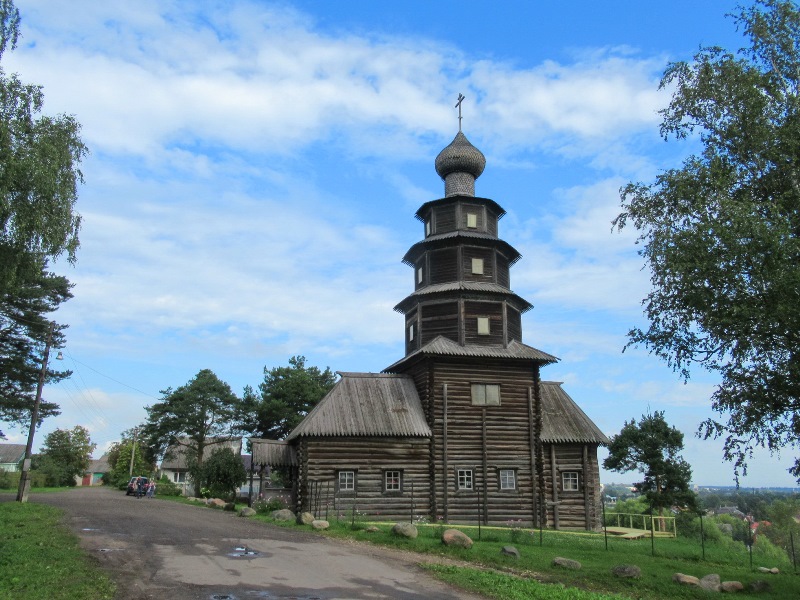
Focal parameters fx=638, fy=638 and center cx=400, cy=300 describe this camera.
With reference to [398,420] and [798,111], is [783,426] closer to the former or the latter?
[798,111]

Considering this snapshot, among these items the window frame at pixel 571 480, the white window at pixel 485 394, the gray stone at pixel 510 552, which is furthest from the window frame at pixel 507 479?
the gray stone at pixel 510 552

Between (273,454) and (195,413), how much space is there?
25885 mm

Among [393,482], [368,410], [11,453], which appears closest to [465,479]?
[393,482]

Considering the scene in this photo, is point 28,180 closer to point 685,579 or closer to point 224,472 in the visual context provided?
point 685,579

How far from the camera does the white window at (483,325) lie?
32.1 meters

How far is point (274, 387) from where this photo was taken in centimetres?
5631

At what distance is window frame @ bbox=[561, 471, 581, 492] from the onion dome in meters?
15.6

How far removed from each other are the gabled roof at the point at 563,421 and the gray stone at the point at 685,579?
15.8 m

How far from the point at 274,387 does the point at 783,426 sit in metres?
44.7

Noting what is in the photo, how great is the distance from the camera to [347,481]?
28578mm

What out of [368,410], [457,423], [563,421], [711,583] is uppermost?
[368,410]

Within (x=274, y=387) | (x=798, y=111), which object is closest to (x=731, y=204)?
(x=798, y=111)

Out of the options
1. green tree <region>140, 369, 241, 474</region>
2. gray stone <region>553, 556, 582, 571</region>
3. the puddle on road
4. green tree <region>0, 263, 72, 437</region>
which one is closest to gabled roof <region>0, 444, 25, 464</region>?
green tree <region>140, 369, 241, 474</region>

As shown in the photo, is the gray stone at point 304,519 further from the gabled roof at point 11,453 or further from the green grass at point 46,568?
the gabled roof at point 11,453
